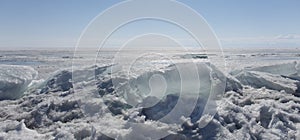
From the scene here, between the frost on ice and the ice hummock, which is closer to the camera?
the frost on ice

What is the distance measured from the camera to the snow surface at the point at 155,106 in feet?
12.1

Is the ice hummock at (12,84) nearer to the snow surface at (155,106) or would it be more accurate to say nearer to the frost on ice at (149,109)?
the snow surface at (155,106)

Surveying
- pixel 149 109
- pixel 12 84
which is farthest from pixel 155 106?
pixel 12 84

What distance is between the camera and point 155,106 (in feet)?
14.3

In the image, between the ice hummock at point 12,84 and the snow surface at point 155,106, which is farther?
the ice hummock at point 12,84

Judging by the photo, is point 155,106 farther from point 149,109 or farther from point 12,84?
point 12,84

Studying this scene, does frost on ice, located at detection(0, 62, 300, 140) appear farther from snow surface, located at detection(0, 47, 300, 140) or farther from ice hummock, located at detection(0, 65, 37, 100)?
ice hummock, located at detection(0, 65, 37, 100)

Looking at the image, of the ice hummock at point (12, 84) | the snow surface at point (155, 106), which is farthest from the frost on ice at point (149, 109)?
the ice hummock at point (12, 84)

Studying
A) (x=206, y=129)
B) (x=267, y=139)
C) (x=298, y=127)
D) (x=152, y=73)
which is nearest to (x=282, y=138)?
(x=267, y=139)

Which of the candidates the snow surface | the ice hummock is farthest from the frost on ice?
the ice hummock

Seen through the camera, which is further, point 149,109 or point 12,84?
point 12,84

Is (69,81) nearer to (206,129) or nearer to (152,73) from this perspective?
(152,73)

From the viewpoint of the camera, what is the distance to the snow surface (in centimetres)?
368

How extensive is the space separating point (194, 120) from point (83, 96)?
86.4 inches
